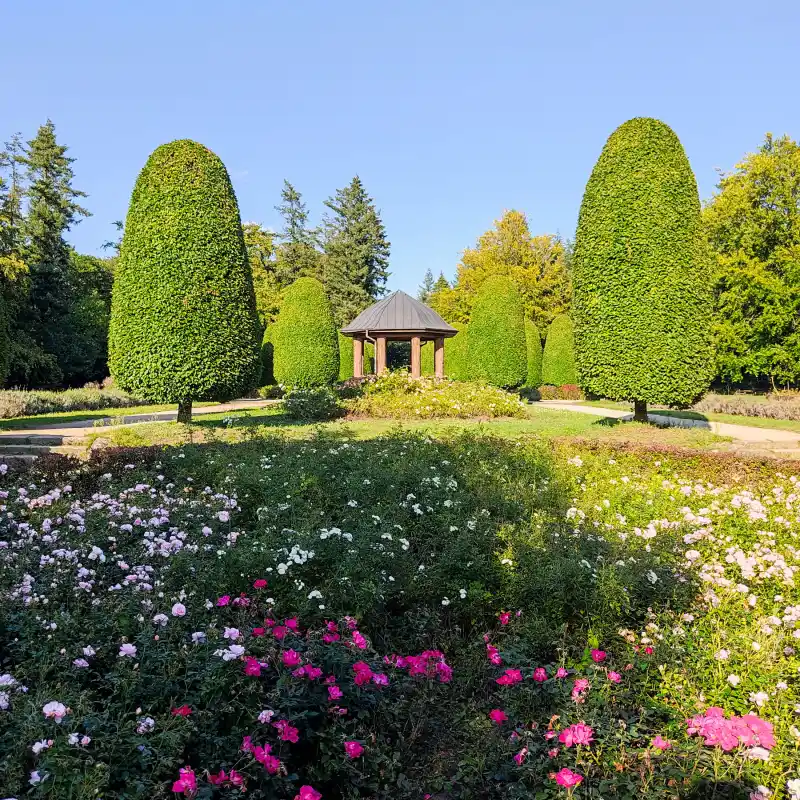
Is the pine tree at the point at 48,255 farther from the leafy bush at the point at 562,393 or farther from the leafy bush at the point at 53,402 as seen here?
the leafy bush at the point at 562,393

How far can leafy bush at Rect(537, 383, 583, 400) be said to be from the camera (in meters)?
27.4

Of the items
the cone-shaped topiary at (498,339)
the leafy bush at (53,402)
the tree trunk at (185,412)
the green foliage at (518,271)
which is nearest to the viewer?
the tree trunk at (185,412)

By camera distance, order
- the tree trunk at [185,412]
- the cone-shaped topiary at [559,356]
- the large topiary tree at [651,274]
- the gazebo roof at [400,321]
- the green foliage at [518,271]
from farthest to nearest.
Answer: the green foliage at [518,271], the cone-shaped topiary at [559,356], the gazebo roof at [400,321], the tree trunk at [185,412], the large topiary tree at [651,274]

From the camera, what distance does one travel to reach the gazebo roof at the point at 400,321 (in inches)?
778

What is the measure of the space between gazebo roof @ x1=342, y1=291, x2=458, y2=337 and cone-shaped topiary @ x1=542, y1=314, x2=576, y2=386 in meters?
11.5

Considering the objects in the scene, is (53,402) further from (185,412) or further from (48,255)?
(48,255)

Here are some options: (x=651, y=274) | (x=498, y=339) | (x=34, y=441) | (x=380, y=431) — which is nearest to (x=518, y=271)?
(x=498, y=339)

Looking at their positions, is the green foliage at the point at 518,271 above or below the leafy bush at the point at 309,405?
above

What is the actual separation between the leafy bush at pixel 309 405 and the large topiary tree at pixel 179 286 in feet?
6.45

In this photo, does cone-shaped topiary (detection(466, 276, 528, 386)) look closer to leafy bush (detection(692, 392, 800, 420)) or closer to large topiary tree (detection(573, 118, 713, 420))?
leafy bush (detection(692, 392, 800, 420))

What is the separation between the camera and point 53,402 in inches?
648

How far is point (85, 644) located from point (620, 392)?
10.2 metres

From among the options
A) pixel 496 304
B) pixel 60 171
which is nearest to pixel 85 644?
pixel 496 304

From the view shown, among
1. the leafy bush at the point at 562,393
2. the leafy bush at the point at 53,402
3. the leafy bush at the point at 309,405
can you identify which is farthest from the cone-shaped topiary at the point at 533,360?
the leafy bush at the point at 53,402
